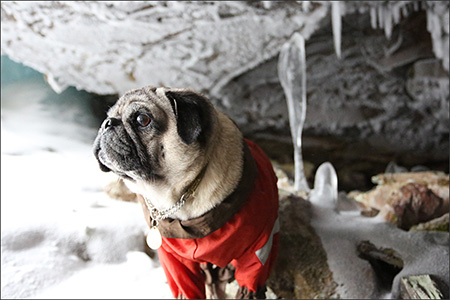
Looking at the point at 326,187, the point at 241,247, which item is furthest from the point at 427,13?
the point at 241,247

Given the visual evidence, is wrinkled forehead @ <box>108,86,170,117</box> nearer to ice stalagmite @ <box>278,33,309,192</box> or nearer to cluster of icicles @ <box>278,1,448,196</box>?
cluster of icicles @ <box>278,1,448,196</box>

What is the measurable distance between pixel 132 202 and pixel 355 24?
190 cm

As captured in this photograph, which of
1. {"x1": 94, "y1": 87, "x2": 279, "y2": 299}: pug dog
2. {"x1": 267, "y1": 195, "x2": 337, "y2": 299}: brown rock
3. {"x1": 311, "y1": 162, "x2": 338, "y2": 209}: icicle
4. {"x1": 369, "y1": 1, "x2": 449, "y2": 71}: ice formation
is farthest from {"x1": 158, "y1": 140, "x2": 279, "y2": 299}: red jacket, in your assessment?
{"x1": 369, "y1": 1, "x2": 449, "y2": 71}: ice formation

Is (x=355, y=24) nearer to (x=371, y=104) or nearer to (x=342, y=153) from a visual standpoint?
(x=371, y=104)

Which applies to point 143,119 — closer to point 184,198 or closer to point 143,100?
point 143,100

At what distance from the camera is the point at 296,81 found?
2422 millimetres

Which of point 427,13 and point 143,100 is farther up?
point 427,13

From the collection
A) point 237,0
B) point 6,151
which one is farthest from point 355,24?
point 6,151

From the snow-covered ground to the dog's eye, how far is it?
0.71 ft

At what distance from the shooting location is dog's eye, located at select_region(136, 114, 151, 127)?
2.99 feet

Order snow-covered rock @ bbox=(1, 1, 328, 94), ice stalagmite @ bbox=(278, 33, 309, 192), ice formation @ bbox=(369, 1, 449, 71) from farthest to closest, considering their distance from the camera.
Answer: ice stalagmite @ bbox=(278, 33, 309, 192) < ice formation @ bbox=(369, 1, 449, 71) < snow-covered rock @ bbox=(1, 1, 328, 94)

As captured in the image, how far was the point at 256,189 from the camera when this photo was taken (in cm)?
110

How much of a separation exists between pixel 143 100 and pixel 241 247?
507 mm

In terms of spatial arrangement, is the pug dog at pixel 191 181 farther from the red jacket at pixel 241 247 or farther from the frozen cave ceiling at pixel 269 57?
the frozen cave ceiling at pixel 269 57
